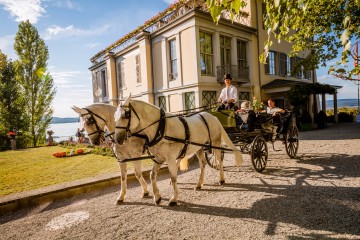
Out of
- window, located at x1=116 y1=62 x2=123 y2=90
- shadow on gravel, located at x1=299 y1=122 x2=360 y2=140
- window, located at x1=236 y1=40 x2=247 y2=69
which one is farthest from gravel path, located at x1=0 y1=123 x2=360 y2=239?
window, located at x1=116 y1=62 x2=123 y2=90

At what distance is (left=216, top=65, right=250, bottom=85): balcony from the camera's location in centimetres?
1515

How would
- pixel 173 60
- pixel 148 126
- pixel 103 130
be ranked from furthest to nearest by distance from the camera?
pixel 173 60, pixel 103 130, pixel 148 126

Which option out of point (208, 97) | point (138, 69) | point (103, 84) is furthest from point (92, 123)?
point (103, 84)

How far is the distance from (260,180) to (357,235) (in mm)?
2670

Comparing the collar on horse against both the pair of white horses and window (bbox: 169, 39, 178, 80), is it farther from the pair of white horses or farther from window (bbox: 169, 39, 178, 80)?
window (bbox: 169, 39, 178, 80)

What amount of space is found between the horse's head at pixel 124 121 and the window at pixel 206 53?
38.2 feet

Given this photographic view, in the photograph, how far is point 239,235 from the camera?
10.5ft

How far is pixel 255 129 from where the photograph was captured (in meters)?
6.55

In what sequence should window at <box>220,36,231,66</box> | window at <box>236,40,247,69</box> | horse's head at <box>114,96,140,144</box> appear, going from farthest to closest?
window at <box>236,40,247,69</box> → window at <box>220,36,231,66</box> → horse's head at <box>114,96,140,144</box>

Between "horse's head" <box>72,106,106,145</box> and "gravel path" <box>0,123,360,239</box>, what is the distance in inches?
56.5

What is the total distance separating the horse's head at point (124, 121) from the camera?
3.73 m

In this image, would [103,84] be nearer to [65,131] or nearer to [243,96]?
[243,96]

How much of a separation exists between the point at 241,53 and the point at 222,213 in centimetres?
1553

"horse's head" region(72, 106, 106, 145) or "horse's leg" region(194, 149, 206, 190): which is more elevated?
"horse's head" region(72, 106, 106, 145)
